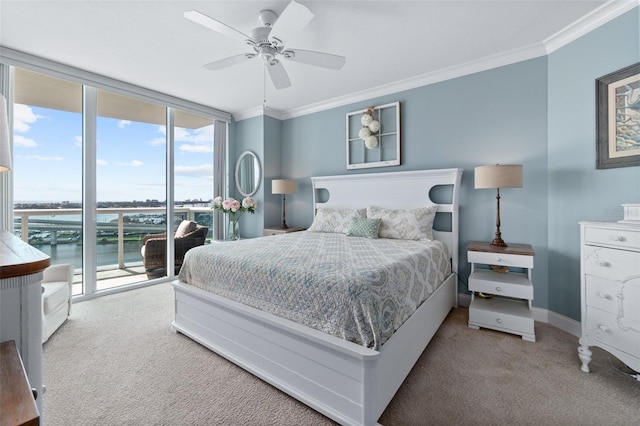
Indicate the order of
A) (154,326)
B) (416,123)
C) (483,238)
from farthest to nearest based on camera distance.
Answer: (416,123) < (483,238) < (154,326)

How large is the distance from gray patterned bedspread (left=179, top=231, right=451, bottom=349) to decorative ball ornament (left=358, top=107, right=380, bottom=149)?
1618 millimetres

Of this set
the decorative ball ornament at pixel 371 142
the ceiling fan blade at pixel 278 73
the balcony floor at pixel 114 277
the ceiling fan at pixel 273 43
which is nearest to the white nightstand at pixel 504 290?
the decorative ball ornament at pixel 371 142

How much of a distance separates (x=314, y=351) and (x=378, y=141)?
3008 millimetres

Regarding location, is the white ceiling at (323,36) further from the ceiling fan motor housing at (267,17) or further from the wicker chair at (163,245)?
the wicker chair at (163,245)

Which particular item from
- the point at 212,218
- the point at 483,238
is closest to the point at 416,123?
the point at 483,238

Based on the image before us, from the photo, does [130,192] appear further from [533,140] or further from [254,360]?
[533,140]

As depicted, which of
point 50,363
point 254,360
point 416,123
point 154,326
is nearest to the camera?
point 254,360

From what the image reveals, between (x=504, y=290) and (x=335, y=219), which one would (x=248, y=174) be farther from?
(x=504, y=290)

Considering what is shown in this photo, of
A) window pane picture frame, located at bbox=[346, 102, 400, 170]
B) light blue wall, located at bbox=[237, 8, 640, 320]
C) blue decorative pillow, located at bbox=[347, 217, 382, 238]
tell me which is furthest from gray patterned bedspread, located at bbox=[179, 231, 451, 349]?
window pane picture frame, located at bbox=[346, 102, 400, 170]

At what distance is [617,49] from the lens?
2.26m

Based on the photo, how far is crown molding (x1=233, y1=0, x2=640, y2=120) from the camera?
7.47 feet

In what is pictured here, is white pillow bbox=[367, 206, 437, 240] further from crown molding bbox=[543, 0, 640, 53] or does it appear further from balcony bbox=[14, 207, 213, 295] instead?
balcony bbox=[14, 207, 213, 295]

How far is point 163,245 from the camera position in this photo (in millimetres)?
4305

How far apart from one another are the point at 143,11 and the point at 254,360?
2837 millimetres
